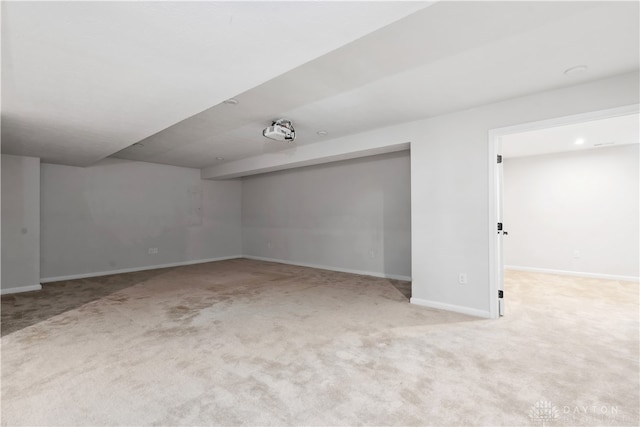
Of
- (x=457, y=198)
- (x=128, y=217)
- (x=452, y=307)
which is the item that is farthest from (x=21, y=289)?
(x=457, y=198)

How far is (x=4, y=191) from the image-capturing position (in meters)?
4.66

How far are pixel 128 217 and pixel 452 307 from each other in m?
6.33

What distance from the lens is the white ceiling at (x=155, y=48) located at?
1386 mm

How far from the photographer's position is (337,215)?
6.27m

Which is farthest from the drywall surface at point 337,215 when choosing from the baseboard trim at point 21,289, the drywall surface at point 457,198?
the baseboard trim at point 21,289

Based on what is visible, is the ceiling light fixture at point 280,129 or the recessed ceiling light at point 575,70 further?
the ceiling light fixture at point 280,129

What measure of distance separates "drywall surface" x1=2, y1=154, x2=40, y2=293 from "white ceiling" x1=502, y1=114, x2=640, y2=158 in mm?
7268

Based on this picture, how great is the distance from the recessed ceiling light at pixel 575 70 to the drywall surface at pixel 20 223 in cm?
718

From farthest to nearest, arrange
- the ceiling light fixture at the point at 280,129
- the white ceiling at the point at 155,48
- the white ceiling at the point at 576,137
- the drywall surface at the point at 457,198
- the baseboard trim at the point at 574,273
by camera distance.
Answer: the baseboard trim at the point at 574,273 < the white ceiling at the point at 576,137 < the ceiling light fixture at the point at 280,129 < the drywall surface at the point at 457,198 < the white ceiling at the point at 155,48

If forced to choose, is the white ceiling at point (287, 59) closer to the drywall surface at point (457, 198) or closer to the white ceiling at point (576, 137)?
the drywall surface at point (457, 198)

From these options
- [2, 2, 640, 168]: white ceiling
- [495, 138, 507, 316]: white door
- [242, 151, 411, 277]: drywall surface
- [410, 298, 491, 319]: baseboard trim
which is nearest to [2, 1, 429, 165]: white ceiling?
[2, 2, 640, 168]: white ceiling

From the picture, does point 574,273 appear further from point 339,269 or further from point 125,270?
point 125,270

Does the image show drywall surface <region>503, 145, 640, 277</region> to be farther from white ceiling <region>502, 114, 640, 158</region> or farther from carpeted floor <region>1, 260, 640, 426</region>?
carpeted floor <region>1, 260, 640, 426</region>

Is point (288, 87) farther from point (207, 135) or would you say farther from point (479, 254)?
point (479, 254)
